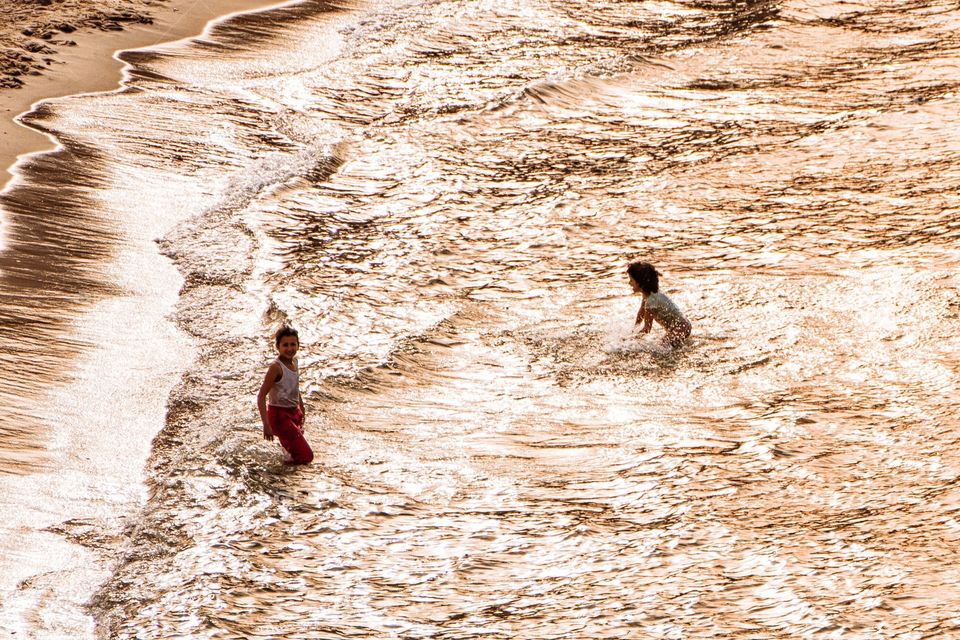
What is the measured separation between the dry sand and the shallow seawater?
429 mm

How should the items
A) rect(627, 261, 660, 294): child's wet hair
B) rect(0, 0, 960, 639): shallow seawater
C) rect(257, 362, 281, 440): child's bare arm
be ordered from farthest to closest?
1. rect(627, 261, 660, 294): child's wet hair
2. rect(257, 362, 281, 440): child's bare arm
3. rect(0, 0, 960, 639): shallow seawater

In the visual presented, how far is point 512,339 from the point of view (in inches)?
419

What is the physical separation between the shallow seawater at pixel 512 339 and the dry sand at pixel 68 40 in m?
0.43

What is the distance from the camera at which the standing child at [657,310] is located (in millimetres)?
9938

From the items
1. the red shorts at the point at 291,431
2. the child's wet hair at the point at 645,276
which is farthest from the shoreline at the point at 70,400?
the child's wet hair at the point at 645,276

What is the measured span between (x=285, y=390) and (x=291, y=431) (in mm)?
327

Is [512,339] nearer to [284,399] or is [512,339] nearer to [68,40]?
[284,399]

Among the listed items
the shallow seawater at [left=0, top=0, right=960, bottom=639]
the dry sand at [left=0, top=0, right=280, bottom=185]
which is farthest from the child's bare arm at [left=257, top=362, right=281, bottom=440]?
the dry sand at [left=0, top=0, right=280, bottom=185]

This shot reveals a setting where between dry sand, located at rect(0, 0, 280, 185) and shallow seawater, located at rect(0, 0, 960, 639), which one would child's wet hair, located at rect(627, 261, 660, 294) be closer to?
shallow seawater, located at rect(0, 0, 960, 639)

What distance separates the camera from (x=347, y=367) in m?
10.1

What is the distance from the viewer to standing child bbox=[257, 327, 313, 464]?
798 centimetres

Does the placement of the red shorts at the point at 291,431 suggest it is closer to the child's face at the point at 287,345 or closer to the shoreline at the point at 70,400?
the child's face at the point at 287,345

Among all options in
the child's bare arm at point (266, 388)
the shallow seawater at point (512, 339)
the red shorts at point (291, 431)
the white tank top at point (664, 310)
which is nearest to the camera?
the shallow seawater at point (512, 339)

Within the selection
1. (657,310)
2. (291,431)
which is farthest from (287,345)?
(657,310)
